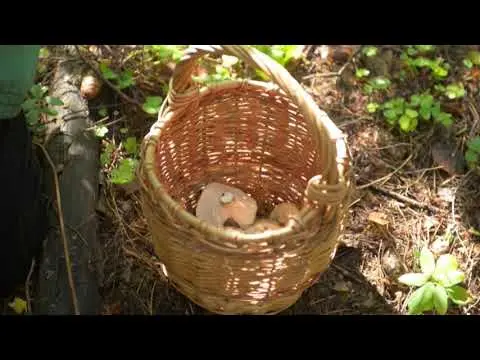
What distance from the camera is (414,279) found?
156cm

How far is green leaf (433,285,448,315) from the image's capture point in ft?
4.99

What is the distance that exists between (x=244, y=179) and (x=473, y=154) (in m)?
0.71

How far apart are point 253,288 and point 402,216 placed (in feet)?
2.01

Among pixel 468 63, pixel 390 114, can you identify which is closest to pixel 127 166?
pixel 390 114

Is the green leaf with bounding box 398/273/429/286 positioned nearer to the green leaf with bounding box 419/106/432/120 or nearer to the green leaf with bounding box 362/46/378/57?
the green leaf with bounding box 419/106/432/120

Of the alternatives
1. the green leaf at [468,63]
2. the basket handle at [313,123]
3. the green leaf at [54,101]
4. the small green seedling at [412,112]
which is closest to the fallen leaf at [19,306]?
the green leaf at [54,101]

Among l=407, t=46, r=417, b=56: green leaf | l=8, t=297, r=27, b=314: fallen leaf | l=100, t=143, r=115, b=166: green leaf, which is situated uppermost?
l=407, t=46, r=417, b=56: green leaf

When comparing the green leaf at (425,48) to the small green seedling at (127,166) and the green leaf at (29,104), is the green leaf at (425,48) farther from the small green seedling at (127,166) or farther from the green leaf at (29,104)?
the green leaf at (29,104)

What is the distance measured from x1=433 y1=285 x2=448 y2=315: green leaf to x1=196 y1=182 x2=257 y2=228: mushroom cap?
1.65 feet

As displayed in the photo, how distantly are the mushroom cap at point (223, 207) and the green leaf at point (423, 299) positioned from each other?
46 centimetres

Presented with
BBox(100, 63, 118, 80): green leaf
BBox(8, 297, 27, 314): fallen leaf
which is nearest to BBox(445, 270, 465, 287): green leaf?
BBox(8, 297, 27, 314): fallen leaf

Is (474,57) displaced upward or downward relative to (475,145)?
upward

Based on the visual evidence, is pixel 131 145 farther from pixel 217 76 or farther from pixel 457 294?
pixel 457 294

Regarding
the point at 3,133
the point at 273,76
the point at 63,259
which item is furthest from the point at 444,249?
the point at 3,133
